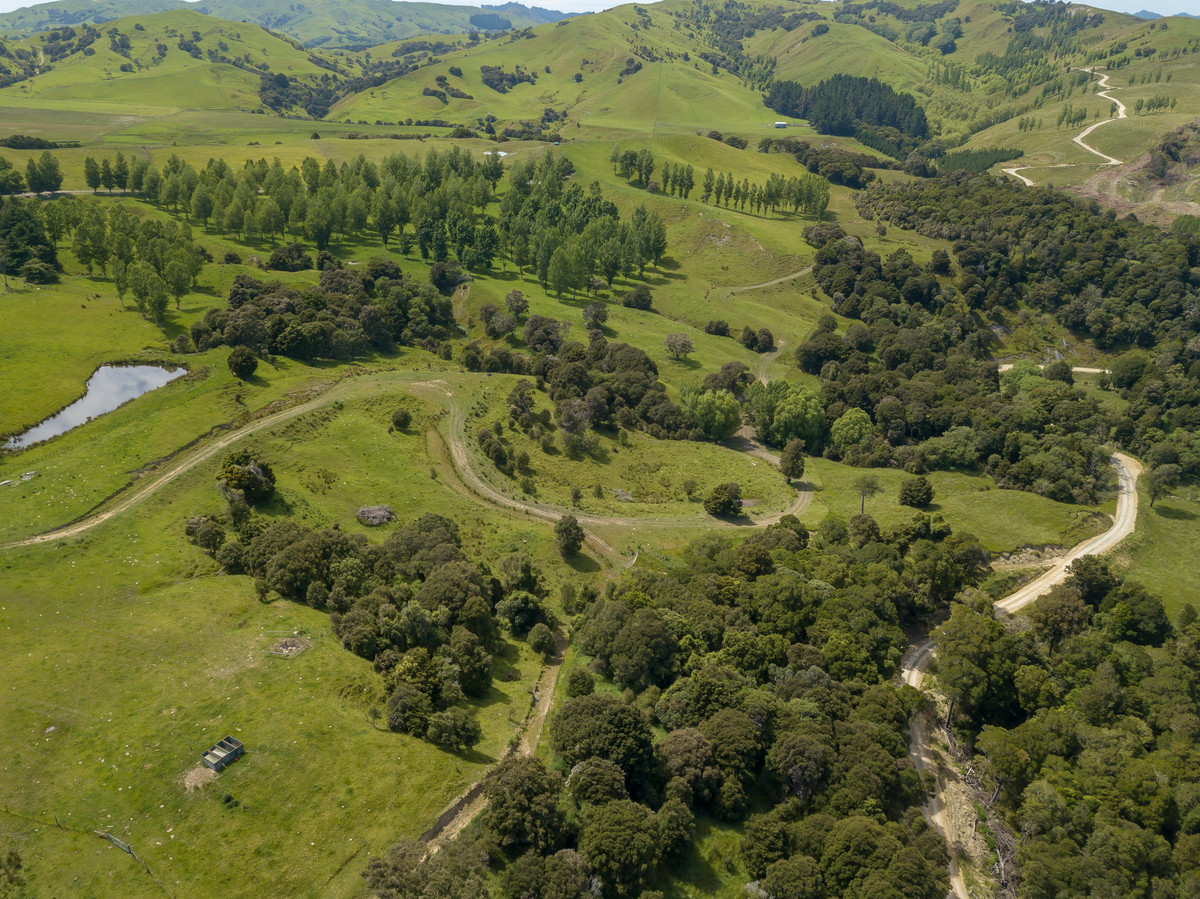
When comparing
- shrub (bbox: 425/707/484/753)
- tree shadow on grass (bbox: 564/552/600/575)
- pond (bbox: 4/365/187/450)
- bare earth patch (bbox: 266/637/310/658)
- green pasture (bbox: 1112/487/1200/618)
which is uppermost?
pond (bbox: 4/365/187/450)

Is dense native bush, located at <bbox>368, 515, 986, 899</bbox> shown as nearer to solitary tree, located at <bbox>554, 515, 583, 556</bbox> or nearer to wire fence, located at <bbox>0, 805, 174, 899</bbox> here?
solitary tree, located at <bbox>554, 515, 583, 556</bbox>

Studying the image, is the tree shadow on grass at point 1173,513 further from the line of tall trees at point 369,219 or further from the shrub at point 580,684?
the line of tall trees at point 369,219

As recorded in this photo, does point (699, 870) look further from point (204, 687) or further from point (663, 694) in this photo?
point (204, 687)

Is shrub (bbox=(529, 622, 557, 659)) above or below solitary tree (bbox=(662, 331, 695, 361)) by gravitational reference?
below

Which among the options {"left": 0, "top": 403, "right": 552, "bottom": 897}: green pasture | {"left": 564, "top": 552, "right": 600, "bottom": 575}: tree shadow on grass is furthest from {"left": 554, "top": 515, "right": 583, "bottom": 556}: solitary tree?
{"left": 0, "top": 403, "right": 552, "bottom": 897}: green pasture

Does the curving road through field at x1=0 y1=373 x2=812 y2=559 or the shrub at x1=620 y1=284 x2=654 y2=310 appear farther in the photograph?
the shrub at x1=620 y1=284 x2=654 y2=310

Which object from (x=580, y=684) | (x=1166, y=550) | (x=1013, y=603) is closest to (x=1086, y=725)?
(x=1013, y=603)

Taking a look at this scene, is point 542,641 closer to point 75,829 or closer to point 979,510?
point 75,829

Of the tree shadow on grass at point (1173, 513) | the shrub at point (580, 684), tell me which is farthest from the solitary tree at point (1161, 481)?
the shrub at point (580, 684)
